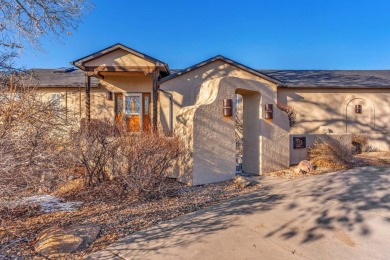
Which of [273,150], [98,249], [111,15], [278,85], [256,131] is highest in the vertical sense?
[111,15]

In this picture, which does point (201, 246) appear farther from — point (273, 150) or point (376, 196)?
point (273, 150)

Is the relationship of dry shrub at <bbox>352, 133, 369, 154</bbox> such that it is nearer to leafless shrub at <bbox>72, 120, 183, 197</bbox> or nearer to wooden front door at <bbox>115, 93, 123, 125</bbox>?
leafless shrub at <bbox>72, 120, 183, 197</bbox>

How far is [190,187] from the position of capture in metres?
7.20

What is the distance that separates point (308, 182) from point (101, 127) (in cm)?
577

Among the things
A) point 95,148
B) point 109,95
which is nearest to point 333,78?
point 109,95

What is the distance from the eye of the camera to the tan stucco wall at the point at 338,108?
1534 centimetres

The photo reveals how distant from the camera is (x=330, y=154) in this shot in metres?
9.30

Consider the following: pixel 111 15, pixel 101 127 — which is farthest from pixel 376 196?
pixel 111 15

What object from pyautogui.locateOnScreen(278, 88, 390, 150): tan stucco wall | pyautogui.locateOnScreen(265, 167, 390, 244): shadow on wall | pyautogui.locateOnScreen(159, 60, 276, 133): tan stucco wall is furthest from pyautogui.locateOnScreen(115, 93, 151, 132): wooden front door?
pyautogui.locateOnScreen(265, 167, 390, 244): shadow on wall

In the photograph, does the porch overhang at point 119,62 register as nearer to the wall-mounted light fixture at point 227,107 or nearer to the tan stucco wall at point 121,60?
the tan stucco wall at point 121,60

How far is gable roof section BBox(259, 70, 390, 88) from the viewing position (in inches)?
599

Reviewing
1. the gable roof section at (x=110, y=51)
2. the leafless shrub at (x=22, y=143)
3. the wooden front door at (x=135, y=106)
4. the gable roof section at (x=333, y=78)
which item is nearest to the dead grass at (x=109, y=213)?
the leafless shrub at (x=22, y=143)

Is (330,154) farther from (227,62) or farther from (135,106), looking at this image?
(135,106)

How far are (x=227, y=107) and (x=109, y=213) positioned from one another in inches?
174
